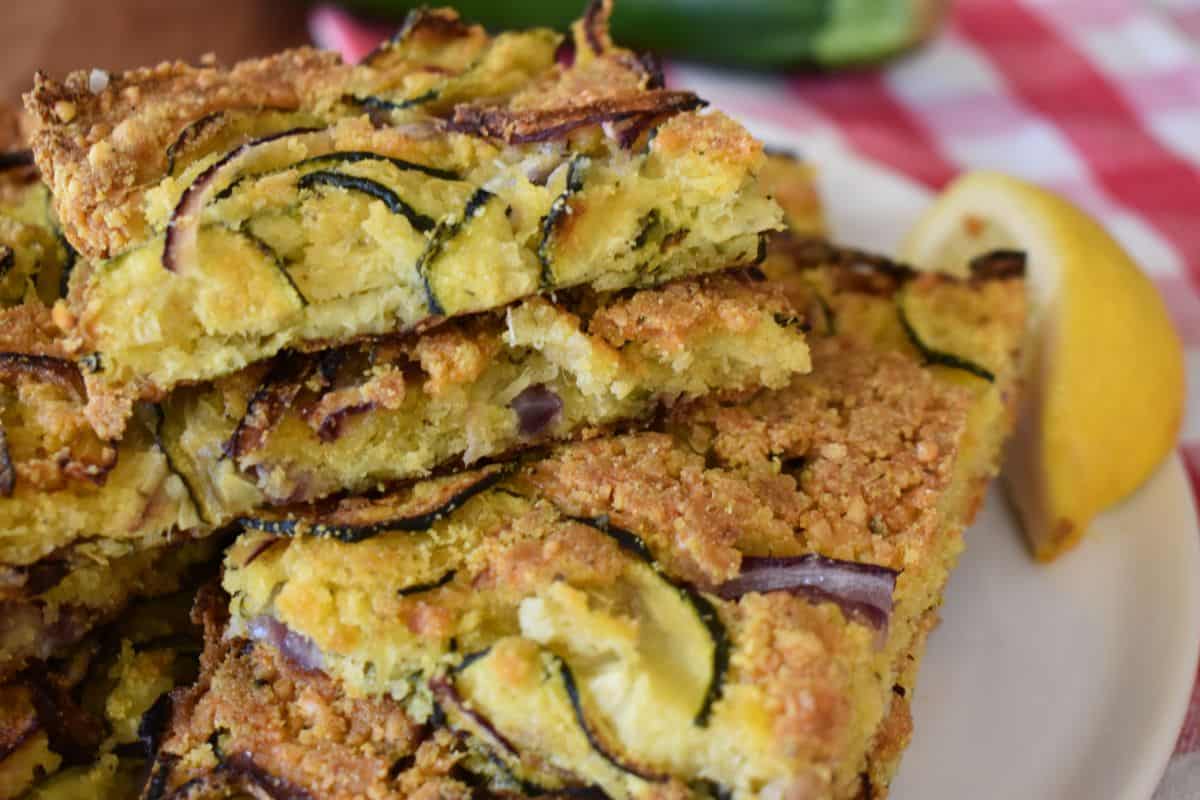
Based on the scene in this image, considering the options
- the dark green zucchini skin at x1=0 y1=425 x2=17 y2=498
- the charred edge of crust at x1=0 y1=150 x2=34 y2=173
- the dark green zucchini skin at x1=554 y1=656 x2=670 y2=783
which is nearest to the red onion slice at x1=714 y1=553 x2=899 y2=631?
the dark green zucchini skin at x1=554 y1=656 x2=670 y2=783

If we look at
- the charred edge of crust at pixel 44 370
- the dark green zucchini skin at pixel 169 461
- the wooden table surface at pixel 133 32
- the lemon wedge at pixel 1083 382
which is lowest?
the lemon wedge at pixel 1083 382

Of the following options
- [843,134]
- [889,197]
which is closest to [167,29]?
[843,134]

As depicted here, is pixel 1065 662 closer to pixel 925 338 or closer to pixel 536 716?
pixel 925 338

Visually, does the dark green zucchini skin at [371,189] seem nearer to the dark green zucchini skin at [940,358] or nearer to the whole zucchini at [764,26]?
the dark green zucchini skin at [940,358]

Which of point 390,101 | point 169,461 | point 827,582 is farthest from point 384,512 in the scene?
point 390,101

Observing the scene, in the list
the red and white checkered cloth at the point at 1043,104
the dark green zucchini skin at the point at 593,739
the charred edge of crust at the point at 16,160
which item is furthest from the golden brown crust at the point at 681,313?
the red and white checkered cloth at the point at 1043,104

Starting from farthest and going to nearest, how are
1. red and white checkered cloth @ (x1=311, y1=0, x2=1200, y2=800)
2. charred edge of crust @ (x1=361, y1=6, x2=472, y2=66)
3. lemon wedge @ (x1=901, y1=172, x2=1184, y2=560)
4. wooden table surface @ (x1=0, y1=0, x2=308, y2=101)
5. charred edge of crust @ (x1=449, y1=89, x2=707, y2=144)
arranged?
wooden table surface @ (x1=0, y1=0, x2=308, y2=101) → red and white checkered cloth @ (x1=311, y1=0, x2=1200, y2=800) → lemon wedge @ (x1=901, y1=172, x2=1184, y2=560) → charred edge of crust @ (x1=361, y1=6, x2=472, y2=66) → charred edge of crust @ (x1=449, y1=89, x2=707, y2=144)

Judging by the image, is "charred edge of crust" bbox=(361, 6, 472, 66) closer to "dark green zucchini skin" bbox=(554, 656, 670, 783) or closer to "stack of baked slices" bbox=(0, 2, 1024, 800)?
"stack of baked slices" bbox=(0, 2, 1024, 800)
